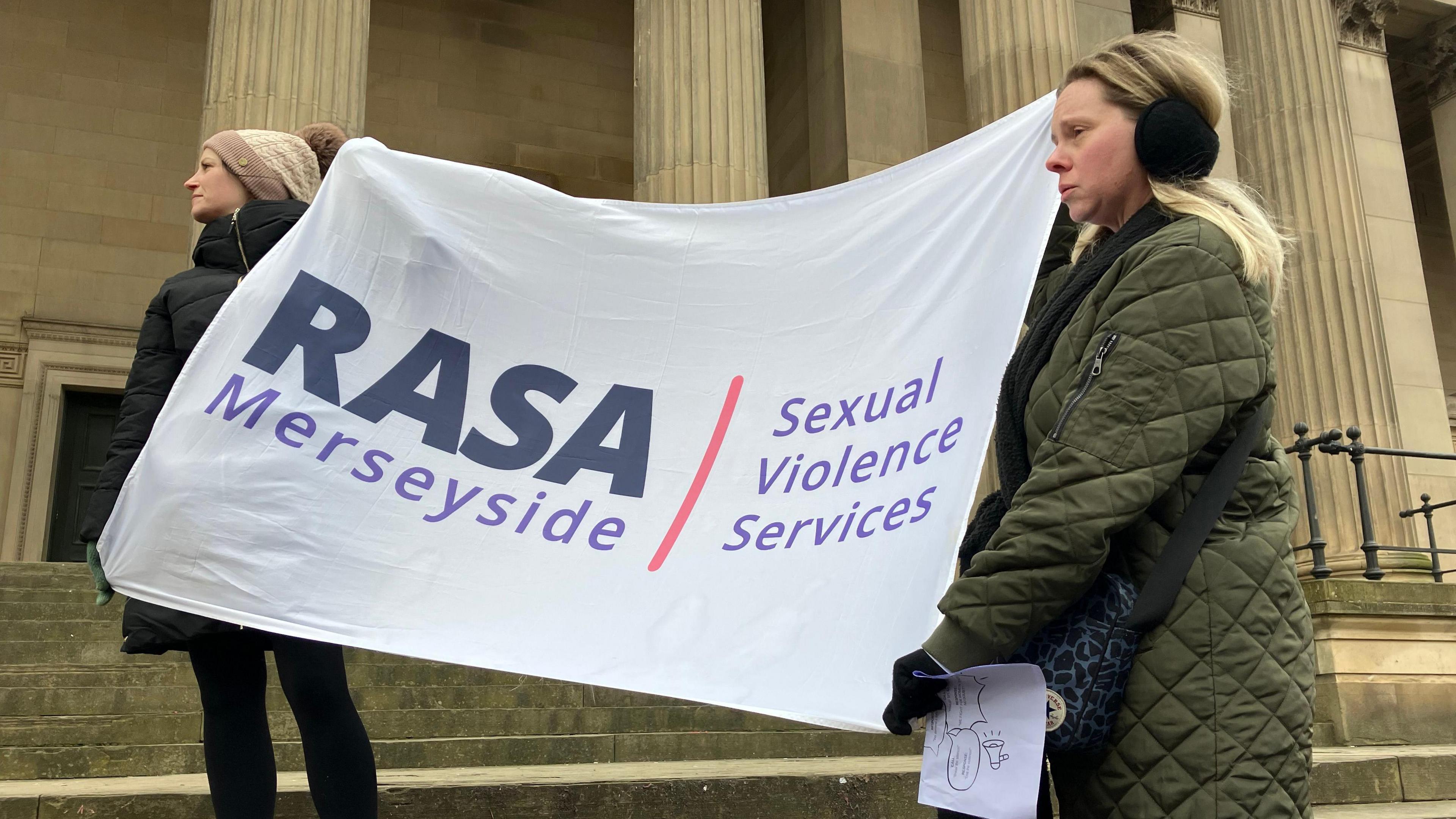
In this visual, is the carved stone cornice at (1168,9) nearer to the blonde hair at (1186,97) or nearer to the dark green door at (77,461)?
the dark green door at (77,461)

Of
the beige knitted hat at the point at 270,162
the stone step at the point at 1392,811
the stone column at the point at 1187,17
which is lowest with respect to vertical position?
the stone step at the point at 1392,811

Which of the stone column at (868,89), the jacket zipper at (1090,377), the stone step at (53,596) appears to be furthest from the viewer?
the stone column at (868,89)

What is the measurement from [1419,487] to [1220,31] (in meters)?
7.01

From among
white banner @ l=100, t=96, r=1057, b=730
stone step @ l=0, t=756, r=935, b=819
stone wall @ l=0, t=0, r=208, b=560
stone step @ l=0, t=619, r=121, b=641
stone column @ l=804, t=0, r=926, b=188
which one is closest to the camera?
white banner @ l=100, t=96, r=1057, b=730

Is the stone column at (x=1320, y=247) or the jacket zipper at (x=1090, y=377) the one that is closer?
the jacket zipper at (x=1090, y=377)

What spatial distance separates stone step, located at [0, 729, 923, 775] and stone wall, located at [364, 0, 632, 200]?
447 inches

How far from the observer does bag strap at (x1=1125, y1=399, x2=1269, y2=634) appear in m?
1.81

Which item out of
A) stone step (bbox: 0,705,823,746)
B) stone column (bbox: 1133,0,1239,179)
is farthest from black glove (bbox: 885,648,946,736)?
stone column (bbox: 1133,0,1239,179)

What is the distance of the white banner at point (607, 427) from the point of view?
2.63m

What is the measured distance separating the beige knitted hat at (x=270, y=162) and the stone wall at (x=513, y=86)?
12465 millimetres

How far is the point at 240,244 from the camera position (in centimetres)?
307

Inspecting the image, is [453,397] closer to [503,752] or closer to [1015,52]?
[503,752]

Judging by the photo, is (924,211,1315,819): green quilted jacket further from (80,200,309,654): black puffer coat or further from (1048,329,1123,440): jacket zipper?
(80,200,309,654): black puffer coat

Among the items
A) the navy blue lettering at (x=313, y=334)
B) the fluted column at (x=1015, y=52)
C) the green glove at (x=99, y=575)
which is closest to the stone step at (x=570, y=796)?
the green glove at (x=99, y=575)
